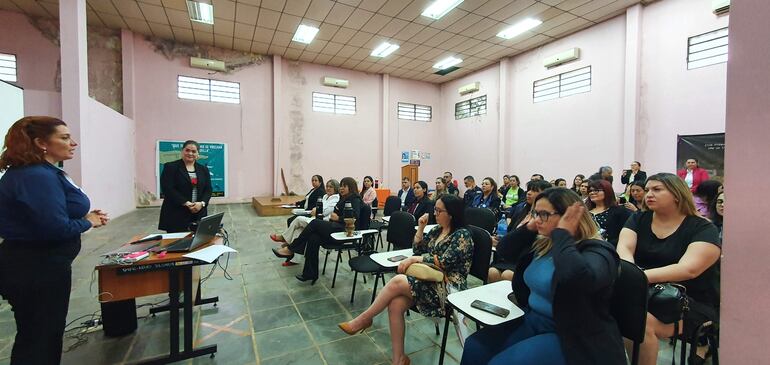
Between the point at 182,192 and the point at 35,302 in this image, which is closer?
the point at 35,302

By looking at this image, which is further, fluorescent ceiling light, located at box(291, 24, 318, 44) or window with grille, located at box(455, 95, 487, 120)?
window with grille, located at box(455, 95, 487, 120)

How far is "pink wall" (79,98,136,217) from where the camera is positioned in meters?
5.37

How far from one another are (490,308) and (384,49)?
8030 millimetres

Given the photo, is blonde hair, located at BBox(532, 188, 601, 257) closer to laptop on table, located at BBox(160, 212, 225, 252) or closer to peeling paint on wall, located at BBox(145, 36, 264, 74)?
laptop on table, located at BBox(160, 212, 225, 252)

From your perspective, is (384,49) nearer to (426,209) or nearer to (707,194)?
(426,209)

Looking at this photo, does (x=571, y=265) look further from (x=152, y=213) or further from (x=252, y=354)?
(x=152, y=213)

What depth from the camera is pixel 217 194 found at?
28.8 feet

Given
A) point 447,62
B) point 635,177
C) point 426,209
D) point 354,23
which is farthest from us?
point 447,62

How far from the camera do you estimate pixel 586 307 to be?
1.20 metres

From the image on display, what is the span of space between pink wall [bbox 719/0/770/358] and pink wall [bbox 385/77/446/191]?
983cm

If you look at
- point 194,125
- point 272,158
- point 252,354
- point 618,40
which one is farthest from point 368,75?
point 252,354

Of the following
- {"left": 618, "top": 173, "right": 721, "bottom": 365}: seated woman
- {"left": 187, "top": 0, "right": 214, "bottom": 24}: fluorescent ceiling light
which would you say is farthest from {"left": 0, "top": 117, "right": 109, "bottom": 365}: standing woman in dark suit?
{"left": 187, "top": 0, "right": 214, "bottom": 24}: fluorescent ceiling light

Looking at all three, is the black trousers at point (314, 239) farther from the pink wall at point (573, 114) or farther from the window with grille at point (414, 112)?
the window with grille at point (414, 112)

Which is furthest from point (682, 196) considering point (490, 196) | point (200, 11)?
point (200, 11)
